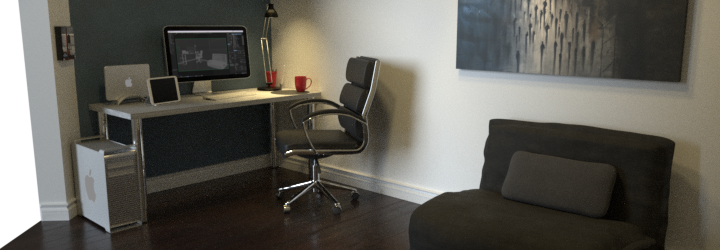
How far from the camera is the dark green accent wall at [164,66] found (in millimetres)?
3711

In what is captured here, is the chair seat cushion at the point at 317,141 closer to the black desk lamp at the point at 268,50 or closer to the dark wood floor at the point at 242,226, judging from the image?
the dark wood floor at the point at 242,226

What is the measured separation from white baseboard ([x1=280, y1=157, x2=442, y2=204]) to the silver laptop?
141 cm

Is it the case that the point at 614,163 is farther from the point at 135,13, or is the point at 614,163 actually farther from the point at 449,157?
the point at 135,13

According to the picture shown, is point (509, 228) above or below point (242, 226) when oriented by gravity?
above

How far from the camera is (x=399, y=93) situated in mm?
3914

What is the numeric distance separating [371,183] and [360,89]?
0.82 metres

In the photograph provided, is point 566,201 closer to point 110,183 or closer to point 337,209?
point 337,209

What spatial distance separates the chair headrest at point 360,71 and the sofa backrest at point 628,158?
1.10 metres

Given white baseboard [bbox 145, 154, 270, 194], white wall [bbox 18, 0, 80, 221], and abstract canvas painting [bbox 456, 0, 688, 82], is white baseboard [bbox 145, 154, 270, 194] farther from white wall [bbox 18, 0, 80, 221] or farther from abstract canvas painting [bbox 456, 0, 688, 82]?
abstract canvas painting [bbox 456, 0, 688, 82]

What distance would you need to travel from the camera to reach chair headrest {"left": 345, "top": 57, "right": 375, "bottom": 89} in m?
3.62

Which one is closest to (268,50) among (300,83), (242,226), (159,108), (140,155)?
(300,83)

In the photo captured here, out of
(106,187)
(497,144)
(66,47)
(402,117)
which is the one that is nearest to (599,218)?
(497,144)

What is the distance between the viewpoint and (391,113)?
3986mm

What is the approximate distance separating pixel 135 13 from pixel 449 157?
92.1 inches
